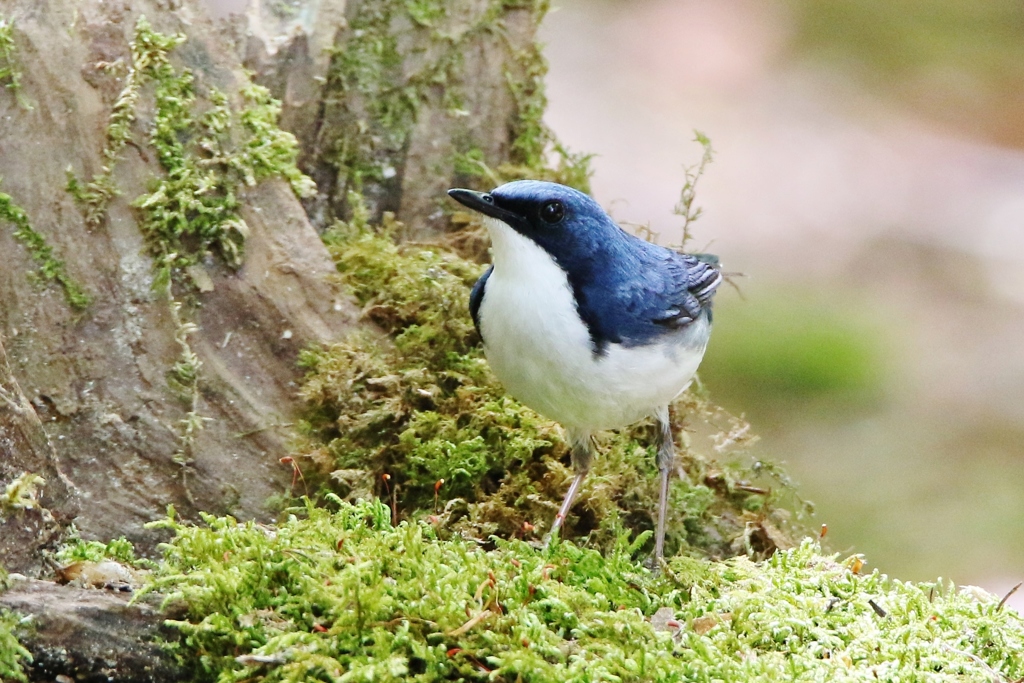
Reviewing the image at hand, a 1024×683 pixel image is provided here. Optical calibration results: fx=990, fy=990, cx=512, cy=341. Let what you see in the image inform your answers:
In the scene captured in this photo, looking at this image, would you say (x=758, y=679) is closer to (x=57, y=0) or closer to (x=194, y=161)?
(x=194, y=161)

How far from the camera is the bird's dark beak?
3.78m

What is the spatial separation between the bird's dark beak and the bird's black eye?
112 millimetres

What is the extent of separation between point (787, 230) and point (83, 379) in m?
8.46

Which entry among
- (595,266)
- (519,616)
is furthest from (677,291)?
(519,616)

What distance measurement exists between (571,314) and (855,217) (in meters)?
8.23

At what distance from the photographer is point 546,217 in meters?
3.95

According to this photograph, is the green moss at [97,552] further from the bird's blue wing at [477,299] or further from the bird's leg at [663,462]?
the bird's leg at [663,462]

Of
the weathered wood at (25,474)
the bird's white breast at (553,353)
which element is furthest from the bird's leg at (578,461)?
the weathered wood at (25,474)

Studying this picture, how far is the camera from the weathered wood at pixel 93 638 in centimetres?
283

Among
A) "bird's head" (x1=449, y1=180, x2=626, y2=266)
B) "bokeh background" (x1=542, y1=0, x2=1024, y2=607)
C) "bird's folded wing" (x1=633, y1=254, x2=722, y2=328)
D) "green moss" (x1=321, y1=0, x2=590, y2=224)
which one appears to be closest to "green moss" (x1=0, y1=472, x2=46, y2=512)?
"bird's head" (x1=449, y1=180, x2=626, y2=266)

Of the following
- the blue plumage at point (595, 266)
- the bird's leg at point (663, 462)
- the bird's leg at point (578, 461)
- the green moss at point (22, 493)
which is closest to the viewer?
the green moss at point (22, 493)

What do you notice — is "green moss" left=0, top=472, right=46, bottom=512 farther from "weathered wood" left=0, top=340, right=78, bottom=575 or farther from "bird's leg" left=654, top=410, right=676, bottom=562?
"bird's leg" left=654, top=410, right=676, bottom=562

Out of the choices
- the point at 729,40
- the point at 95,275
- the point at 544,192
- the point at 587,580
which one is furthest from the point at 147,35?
the point at 729,40

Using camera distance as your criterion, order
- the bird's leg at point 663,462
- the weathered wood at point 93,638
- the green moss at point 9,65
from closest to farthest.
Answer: the weathered wood at point 93,638, the green moss at point 9,65, the bird's leg at point 663,462
